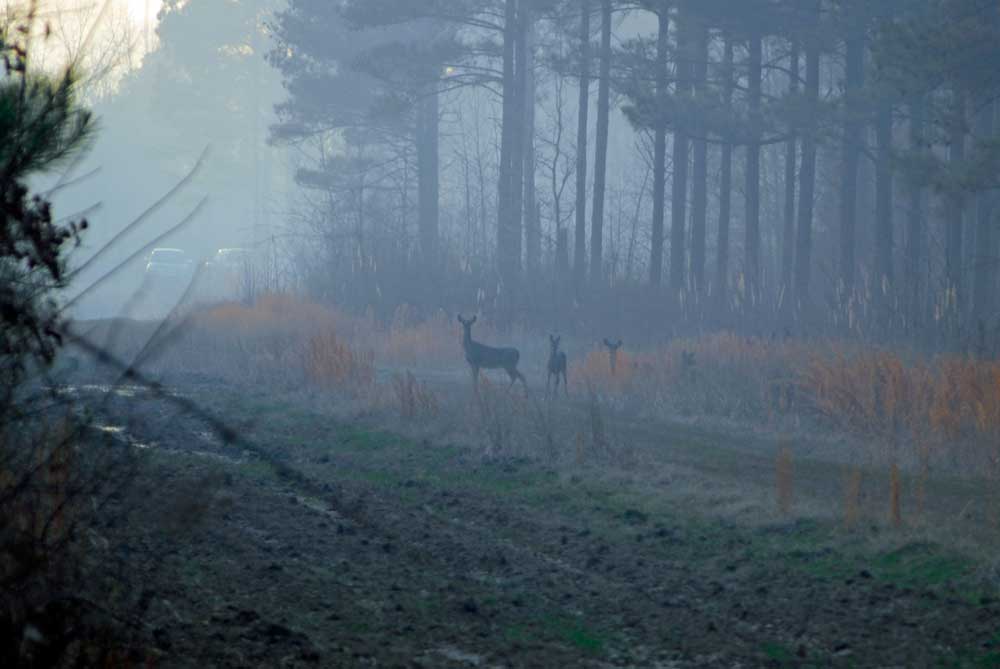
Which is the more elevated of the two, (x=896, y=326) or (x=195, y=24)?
(x=195, y=24)

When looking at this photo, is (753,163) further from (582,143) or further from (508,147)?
(508,147)

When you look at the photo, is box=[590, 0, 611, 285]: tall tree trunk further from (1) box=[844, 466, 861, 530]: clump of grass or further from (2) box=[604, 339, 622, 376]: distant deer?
(1) box=[844, 466, 861, 530]: clump of grass

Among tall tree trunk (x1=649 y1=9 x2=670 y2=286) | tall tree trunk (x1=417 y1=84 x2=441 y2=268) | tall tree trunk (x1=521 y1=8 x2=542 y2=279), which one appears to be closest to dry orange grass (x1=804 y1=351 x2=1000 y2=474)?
tall tree trunk (x1=649 y1=9 x2=670 y2=286)

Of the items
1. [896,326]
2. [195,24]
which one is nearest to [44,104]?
[896,326]

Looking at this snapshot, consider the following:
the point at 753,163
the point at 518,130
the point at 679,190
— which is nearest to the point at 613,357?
the point at 679,190

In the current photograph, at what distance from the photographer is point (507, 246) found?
3950 cm

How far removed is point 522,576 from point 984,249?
27.8 m

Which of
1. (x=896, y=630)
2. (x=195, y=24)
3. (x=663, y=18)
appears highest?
(x=195, y=24)

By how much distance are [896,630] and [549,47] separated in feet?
108

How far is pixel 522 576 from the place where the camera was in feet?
33.3

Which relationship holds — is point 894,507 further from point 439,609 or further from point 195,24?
point 195,24

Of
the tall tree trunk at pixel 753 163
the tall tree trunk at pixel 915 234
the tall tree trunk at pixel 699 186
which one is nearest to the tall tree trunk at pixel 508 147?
the tall tree trunk at pixel 699 186

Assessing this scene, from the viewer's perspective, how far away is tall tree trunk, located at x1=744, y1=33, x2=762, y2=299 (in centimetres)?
3419

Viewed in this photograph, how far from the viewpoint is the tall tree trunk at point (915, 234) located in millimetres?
25922
